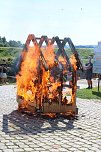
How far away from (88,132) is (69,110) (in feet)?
7.83

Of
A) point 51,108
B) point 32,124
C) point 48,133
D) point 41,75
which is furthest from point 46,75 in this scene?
point 48,133

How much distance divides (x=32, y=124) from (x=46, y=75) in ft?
6.15

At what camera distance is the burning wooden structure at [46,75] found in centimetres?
1116

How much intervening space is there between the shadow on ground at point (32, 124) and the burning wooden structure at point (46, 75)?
557 mm

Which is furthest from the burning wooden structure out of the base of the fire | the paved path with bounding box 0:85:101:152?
the paved path with bounding box 0:85:101:152

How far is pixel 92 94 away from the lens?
59.9 ft

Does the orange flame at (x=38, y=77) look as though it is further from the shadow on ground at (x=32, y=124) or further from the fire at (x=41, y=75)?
the shadow on ground at (x=32, y=124)

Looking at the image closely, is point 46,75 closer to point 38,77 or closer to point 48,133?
point 38,77

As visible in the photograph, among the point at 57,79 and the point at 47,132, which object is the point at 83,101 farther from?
the point at 47,132

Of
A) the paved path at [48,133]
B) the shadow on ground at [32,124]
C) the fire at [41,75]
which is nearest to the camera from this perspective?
the paved path at [48,133]

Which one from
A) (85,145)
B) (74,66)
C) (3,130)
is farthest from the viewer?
(74,66)

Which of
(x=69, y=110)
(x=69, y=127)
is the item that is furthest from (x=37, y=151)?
(x=69, y=110)

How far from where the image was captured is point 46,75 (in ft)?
36.5

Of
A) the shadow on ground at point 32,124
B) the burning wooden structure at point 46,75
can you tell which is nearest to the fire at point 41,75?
the burning wooden structure at point 46,75
